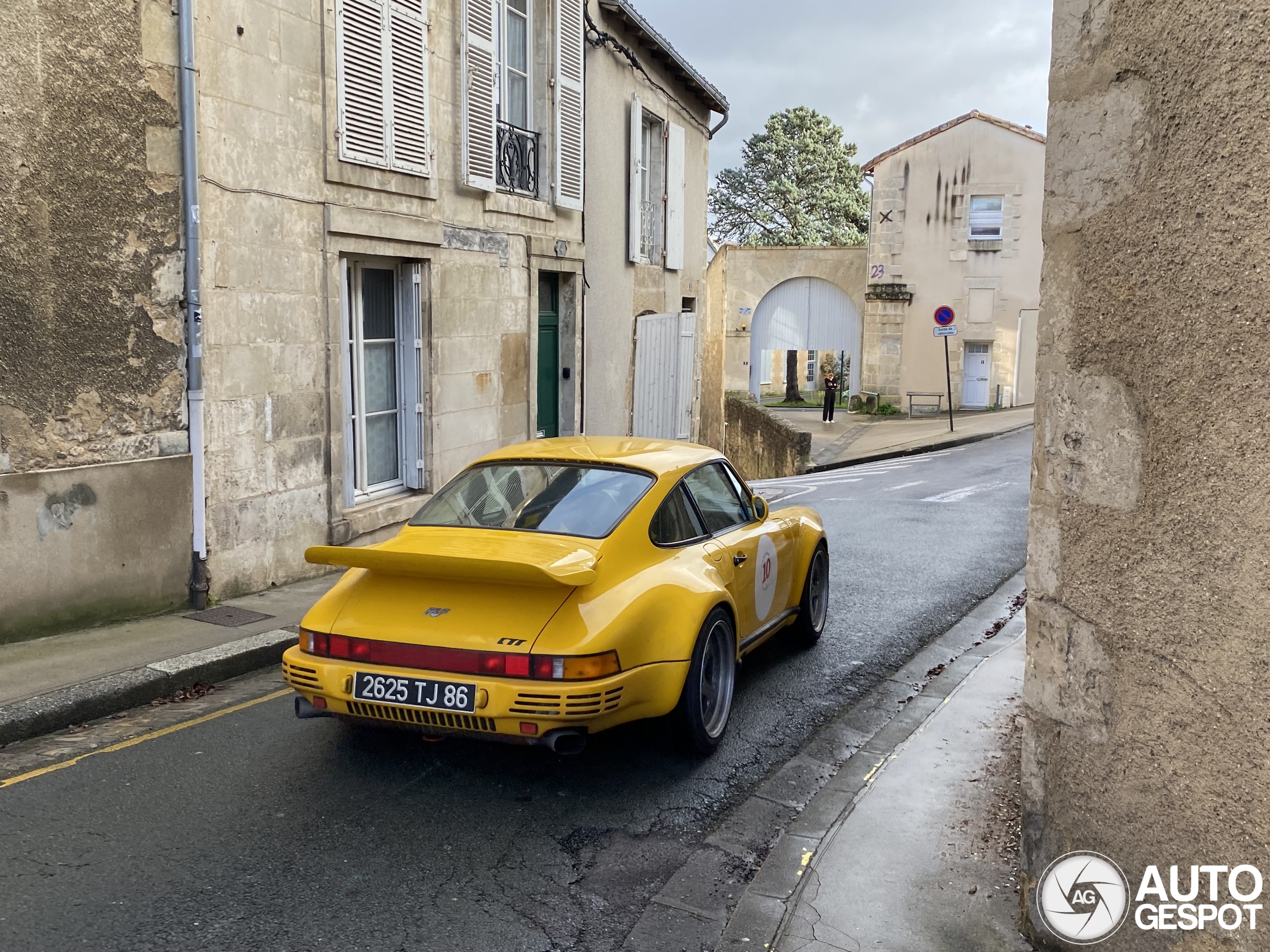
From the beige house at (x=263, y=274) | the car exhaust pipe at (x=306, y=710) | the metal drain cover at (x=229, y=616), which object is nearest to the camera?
the car exhaust pipe at (x=306, y=710)

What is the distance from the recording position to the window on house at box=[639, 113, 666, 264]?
16.0 metres

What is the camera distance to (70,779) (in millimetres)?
4773

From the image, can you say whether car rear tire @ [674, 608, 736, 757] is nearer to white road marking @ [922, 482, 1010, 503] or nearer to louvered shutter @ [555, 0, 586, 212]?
louvered shutter @ [555, 0, 586, 212]

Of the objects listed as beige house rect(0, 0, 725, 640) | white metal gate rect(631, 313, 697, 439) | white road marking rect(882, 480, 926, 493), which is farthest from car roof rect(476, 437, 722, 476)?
white road marking rect(882, 480, 926, 493)

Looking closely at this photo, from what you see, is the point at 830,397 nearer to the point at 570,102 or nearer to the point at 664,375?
the point at 664,375

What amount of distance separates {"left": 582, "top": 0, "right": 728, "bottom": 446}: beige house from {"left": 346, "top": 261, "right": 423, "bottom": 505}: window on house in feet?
12.8

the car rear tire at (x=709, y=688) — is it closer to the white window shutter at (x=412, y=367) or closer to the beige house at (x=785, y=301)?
the white window shutter at (x=412, y=367)

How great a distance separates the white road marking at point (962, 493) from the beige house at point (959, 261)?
15.9m

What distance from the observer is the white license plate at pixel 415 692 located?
4.37 metres

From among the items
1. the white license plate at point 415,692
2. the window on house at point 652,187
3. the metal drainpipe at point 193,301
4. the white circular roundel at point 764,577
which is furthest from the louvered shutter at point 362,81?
the window on house at point 652,187

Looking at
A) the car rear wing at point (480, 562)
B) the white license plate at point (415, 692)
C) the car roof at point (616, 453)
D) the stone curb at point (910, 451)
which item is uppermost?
the car roof at point (616, 453)

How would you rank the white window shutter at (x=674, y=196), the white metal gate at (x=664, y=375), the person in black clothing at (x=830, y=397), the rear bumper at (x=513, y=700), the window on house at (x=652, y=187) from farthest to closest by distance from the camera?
the person in black clothing at (x=830, y=397) → the white window shutter at (x=674, y=196) → the window on house at (x=652, y=187) → the white metal gate at (x=664, y=375) → the rear bumper at (x=513, y=700)

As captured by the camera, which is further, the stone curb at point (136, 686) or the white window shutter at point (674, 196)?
the white window shutter at point (674, 196)

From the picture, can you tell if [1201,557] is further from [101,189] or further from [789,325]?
[789,325]
